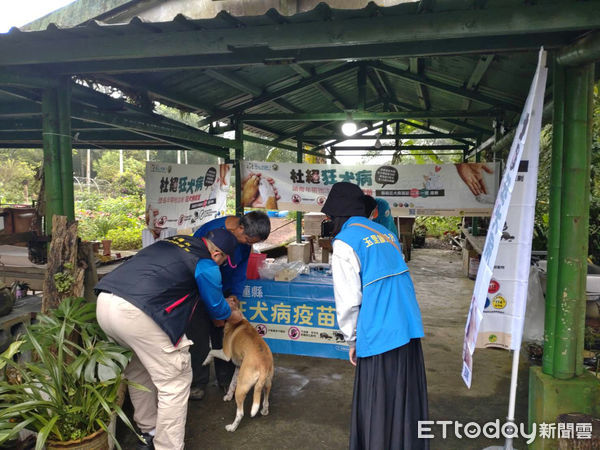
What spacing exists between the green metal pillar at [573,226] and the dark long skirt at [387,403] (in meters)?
1.26

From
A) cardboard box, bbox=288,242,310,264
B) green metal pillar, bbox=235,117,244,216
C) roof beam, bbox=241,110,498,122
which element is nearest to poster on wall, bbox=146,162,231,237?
green metal pillar, bbox=235,117,244,216

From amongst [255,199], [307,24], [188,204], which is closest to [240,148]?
[255,199]

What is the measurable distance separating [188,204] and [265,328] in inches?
94.4

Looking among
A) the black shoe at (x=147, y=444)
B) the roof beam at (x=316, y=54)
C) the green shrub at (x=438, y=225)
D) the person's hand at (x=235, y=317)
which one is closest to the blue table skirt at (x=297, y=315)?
the person's hand at (x=235, y=317)

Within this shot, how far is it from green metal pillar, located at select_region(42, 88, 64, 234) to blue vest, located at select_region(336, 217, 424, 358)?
2607 mm

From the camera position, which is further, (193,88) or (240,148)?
(240,148)

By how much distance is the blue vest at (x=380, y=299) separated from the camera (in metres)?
2.62

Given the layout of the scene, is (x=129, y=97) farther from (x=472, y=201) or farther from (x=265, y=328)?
(x=472, y=201)

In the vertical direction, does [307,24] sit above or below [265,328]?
above

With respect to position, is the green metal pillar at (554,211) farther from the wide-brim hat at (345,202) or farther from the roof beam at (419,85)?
the roof beam at (419,85)

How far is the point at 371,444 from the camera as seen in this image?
2662 mm

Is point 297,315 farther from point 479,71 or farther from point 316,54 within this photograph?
point 479,71

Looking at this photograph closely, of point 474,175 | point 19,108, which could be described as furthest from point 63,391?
point 474,175

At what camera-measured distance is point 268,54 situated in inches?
133
